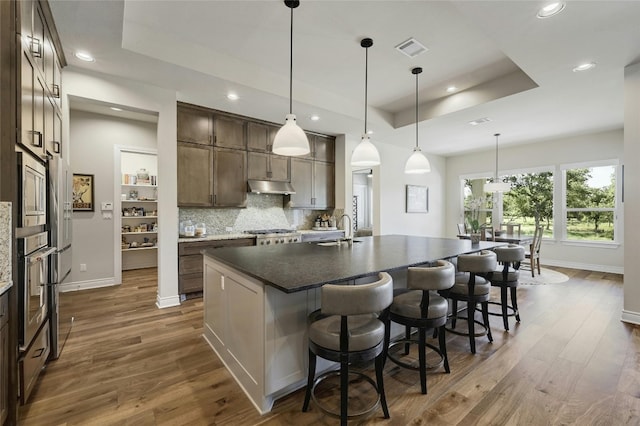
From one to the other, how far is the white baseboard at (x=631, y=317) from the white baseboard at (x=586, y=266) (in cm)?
316

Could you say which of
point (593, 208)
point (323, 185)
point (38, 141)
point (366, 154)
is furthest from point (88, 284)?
point (593, 208)

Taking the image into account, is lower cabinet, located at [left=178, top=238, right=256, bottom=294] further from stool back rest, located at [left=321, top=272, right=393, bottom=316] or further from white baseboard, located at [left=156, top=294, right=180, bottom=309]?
stool back rest, located at [left=321, top=272, right=393, bottom=316]

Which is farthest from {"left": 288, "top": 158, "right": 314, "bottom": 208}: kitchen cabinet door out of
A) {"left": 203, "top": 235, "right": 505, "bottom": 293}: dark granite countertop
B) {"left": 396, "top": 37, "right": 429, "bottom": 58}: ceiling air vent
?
{"left": 396, "top": 37, "right": 429, "bottom": 58}: ceiling air vent

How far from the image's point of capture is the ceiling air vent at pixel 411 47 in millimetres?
2985

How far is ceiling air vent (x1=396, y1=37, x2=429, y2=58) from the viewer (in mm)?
2985

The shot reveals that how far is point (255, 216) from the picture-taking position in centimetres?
511

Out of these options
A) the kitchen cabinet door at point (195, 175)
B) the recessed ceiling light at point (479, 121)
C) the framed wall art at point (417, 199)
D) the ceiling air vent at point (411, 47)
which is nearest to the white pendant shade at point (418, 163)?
the ceiling air vent at point (411, 47)

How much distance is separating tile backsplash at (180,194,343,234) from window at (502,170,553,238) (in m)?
4.34

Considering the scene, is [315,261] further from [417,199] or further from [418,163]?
[417,199]

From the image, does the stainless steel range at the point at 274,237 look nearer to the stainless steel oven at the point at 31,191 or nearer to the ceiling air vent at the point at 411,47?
the stainless steel oven at the point at 31,191

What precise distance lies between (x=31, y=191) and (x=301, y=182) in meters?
3.84

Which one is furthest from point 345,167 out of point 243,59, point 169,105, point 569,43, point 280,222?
point 569,43

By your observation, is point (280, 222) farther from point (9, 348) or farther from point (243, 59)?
point (9, 348)

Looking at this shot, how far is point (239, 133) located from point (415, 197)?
4458 millimetres
